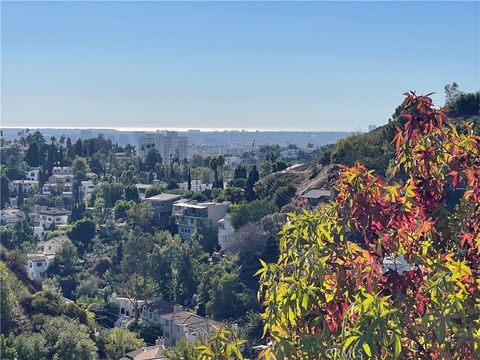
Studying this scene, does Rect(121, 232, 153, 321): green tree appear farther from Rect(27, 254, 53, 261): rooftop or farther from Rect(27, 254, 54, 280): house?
Rect(27, 254, 53, 261): rooftop

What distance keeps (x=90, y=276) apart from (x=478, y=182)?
3465 cm

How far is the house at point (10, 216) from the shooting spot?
164 feet

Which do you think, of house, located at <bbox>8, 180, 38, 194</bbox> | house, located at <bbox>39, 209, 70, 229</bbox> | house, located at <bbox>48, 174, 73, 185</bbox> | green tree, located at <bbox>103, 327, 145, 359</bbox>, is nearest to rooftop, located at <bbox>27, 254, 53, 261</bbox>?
house, located at <bbox>39, 209, 70, 229</bbox>

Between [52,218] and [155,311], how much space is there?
1063 inches

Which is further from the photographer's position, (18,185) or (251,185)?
(18,185)

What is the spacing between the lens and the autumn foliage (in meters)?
2.46

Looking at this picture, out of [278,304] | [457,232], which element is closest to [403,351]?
[278,304]

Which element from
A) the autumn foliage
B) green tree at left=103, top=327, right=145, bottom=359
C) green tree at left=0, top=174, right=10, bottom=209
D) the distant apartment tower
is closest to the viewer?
the autumn foliage

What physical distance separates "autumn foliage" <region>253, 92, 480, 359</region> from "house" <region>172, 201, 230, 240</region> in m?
34.1

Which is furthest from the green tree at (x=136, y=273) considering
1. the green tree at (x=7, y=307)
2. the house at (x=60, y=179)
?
the house at (x=60, y=179)

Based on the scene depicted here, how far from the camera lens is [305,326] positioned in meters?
2.67

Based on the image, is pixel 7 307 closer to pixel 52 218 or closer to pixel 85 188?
pixel 52 218

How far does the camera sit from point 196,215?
38.7 m

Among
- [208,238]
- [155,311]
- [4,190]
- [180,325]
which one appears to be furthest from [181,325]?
[4,190]
